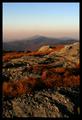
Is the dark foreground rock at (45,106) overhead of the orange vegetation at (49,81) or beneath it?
beneath

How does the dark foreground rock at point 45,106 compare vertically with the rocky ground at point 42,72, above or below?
below

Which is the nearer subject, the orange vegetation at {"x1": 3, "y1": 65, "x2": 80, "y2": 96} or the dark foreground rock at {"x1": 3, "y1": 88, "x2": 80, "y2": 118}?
the dark foreground rock at {"x1": 3, "y1": 88, "x2": 80, "y2": 118}

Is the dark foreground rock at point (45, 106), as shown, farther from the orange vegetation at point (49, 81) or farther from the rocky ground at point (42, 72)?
the orange vegetation at point (49, 81)

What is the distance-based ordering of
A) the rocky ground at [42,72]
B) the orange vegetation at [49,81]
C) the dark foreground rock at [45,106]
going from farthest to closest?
the orange vegetation at [49,81] → the rocky ground at [42,72] → the dark foreground rock at [45,106]

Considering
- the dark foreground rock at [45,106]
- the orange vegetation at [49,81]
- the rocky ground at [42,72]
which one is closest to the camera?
the dark foreground rock at [45,106]

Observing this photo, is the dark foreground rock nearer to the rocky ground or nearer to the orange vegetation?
the rocky ground

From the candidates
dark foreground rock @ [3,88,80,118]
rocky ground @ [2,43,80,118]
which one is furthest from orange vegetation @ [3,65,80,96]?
dark foreground rock @ [3,88,80,118]

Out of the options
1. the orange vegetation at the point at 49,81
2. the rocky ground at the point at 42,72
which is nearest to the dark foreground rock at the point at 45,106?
the rocky ground at the point at 42,72

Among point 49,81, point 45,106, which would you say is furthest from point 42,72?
point 45,106

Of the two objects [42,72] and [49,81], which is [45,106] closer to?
[49,81]

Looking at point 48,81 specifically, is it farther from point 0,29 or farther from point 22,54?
point 0,29

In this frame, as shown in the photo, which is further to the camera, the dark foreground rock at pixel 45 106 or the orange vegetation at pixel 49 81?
the orange vegetation at pixel 49 81

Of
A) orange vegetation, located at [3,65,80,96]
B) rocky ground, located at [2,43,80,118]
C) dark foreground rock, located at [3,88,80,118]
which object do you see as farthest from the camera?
orange vegetation, located at [3,65,80,96]
